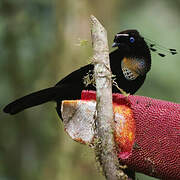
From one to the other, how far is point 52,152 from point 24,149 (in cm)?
58

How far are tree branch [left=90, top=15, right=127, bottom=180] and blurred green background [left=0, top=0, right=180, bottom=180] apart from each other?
230cm

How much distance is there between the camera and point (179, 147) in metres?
1.35

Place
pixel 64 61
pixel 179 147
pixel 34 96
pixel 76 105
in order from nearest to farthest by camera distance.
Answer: pixel 179 147 < pixel 76 105 < pixel 34 96 < pixel 64 61

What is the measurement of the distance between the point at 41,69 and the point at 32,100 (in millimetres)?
2627

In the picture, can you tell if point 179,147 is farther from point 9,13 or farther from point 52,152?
point 9,13

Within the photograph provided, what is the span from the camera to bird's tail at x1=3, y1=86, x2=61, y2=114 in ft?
6.12

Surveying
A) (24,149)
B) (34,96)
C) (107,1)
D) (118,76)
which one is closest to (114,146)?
(34,96)

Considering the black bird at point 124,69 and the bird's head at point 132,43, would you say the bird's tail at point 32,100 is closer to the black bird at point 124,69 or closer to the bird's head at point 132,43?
the black bird at point 124,69

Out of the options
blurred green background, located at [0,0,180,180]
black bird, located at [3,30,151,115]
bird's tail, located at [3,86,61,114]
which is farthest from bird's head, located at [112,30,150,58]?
blurred green background, located at [0,0,180,180]

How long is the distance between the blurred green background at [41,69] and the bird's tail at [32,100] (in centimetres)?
182

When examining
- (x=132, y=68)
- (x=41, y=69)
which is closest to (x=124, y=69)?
(x=132, y=68)

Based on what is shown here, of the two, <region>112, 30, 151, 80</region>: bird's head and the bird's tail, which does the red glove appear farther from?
<region>112, 30, 151, 80</region>: bird's head

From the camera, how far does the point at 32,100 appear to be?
6.12 ft

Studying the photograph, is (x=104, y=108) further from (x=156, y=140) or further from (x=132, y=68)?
(x=132, y=68)
